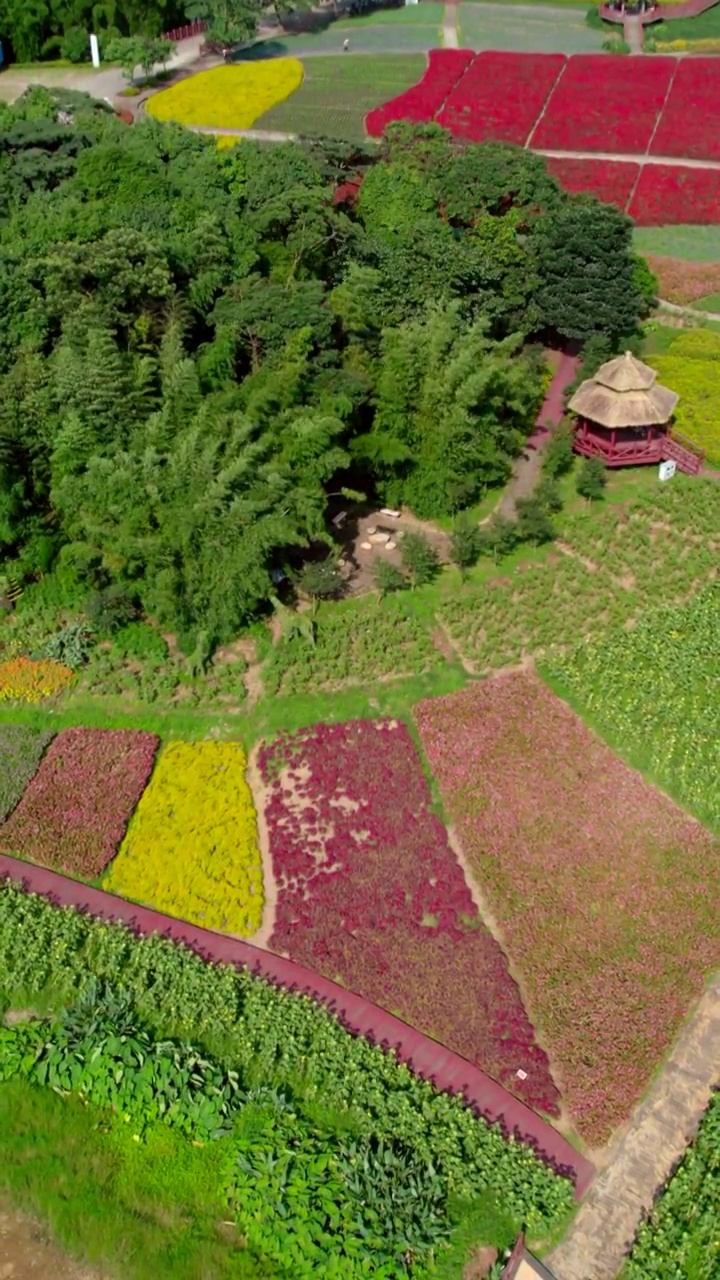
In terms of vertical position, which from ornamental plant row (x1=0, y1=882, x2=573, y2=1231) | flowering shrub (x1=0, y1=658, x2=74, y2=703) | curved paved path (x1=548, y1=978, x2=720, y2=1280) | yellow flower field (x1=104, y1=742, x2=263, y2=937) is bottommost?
curved paved path (x1=548, y1=978, x2=720, y2=1280)

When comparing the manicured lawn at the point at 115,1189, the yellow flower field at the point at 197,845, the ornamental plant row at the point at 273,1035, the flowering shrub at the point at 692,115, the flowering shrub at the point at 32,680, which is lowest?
the manicured lawn at the point at 115,1189

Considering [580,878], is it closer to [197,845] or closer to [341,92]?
[197,845]

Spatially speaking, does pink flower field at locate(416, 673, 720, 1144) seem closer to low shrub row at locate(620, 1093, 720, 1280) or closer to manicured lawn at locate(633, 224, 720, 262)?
low shrub row at locate(620, 1093, 720, 1280)

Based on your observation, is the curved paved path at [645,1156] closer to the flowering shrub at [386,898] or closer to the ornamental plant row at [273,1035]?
the ornamental plant row at [273,1035]

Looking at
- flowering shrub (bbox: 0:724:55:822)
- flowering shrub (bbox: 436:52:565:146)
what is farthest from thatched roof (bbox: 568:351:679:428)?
flowering shrub (bbox: 436:52:565:146)

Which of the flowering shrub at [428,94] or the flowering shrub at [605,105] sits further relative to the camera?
the flowering shrub at [428,94]

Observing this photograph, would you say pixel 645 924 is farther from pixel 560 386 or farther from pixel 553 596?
pixel 560 386

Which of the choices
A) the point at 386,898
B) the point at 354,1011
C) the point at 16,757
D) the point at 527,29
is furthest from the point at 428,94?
the point at 354,1011

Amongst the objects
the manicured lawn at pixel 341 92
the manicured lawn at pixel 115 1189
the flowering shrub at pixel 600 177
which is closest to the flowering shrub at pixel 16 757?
the manicured lawn at pixel 115 1189
